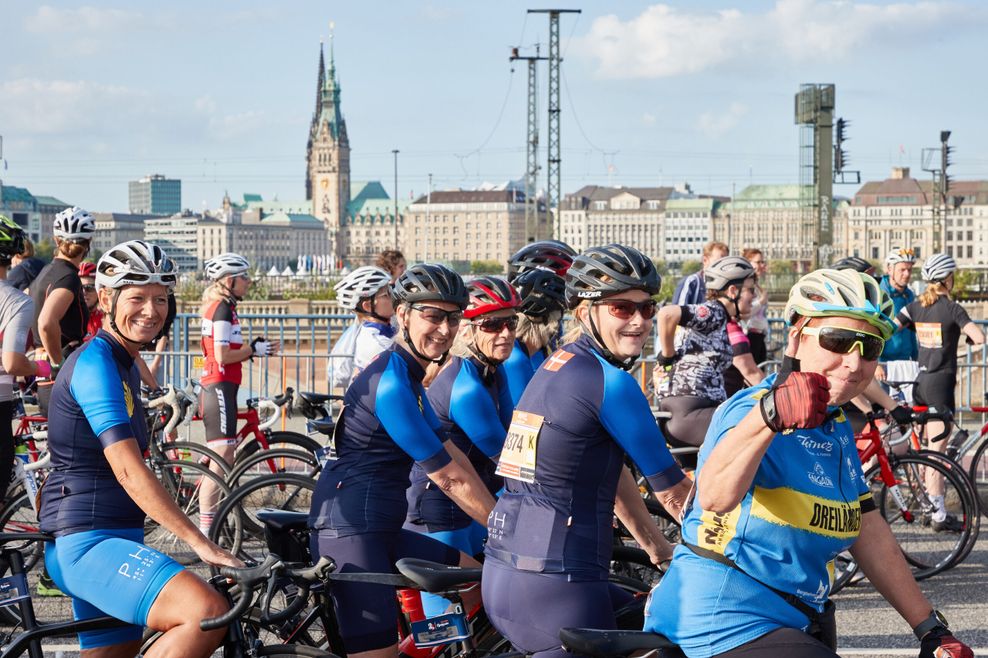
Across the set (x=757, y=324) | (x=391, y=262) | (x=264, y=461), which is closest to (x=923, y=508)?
(x=757, y=324)

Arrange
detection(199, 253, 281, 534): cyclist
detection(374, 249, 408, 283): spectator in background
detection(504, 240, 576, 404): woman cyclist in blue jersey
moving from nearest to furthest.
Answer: detection(504, 240, 576, 404): woman cyclist in blue jersey
detection(199, 253, 281, 534): cyclist
detection(374, 249, 408, 283): spectator in background

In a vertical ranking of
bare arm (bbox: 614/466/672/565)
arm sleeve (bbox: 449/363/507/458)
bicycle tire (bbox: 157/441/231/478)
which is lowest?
bicycle tire (bbox: 157/441/231/478)

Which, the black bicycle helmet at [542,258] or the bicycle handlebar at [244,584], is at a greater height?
the black bicycle helmet at [542,258]

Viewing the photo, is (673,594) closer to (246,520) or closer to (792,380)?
(792,380)

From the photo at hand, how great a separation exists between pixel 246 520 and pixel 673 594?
4294mm

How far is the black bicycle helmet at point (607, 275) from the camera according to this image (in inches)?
143

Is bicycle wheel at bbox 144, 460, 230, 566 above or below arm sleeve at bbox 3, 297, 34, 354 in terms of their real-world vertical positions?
below

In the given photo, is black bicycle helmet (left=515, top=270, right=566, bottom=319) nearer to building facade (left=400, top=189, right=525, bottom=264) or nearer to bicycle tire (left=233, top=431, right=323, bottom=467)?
bicycle tire (left=233, top=431, right=323, bottom=467)

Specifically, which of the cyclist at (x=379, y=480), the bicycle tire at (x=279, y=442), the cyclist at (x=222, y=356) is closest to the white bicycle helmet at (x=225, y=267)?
the cyclist at (x=222, y=356)

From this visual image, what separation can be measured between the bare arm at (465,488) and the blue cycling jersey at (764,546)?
1173mm

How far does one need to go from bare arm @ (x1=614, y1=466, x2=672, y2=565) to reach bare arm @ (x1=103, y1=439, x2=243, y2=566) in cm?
111

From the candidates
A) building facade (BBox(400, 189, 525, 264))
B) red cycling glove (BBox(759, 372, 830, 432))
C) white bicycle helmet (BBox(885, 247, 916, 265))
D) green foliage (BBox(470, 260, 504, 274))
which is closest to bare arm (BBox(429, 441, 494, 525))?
red cycling glove (BBox(759, 372, 830, 432))

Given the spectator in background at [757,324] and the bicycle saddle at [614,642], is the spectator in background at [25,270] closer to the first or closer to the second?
the spectator in background at [757,324]

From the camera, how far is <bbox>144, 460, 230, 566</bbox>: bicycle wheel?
23.8ft
